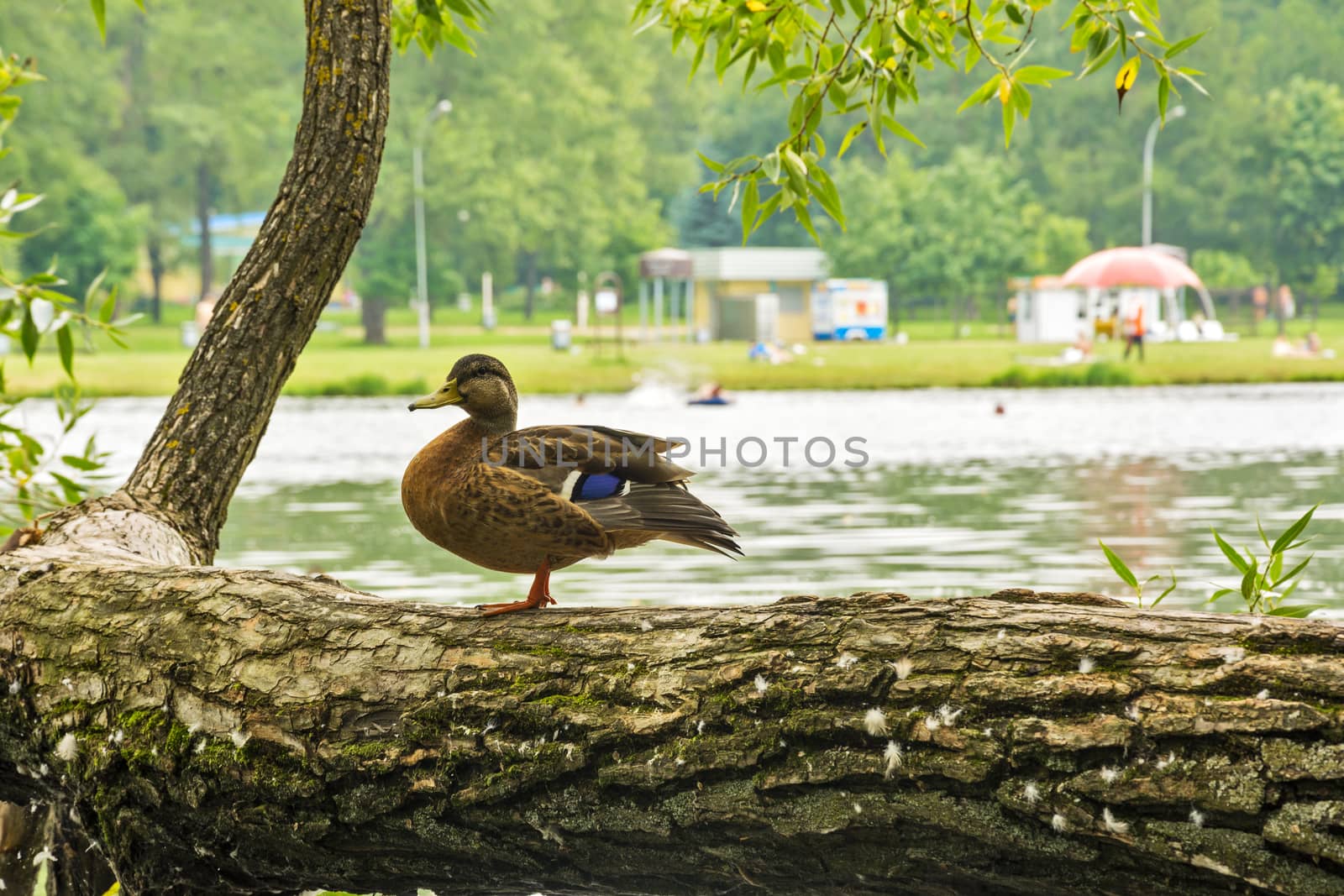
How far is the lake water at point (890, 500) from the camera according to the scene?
32.9 feet

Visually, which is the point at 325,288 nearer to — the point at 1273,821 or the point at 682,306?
the point at 1273,821

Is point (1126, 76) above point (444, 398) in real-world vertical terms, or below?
above

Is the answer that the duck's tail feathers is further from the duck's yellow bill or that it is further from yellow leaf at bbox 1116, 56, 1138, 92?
yellow leaf at bbox 1116, 56, 1138, 92

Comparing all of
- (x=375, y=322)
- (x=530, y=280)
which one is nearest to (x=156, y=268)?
(x=375, y=322)

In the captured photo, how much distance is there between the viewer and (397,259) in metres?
56.9

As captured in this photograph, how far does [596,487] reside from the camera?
114 inches

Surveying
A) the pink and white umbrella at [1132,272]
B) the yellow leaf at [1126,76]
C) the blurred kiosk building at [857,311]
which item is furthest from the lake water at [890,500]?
the blurred kiosk building at [857,311]

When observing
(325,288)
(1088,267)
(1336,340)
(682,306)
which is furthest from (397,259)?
(325,288)

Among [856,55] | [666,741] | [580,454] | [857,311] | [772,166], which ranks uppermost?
[857,311]

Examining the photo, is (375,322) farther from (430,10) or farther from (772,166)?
(772,166)

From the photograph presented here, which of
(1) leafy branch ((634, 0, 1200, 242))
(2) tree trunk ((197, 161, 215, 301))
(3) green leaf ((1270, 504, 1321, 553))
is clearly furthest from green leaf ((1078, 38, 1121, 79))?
(2) tree trunk ((197, 161, 215, 301))

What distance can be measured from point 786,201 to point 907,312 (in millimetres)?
72923

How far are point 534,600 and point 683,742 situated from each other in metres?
0.52

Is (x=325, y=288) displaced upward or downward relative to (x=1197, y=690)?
upward
